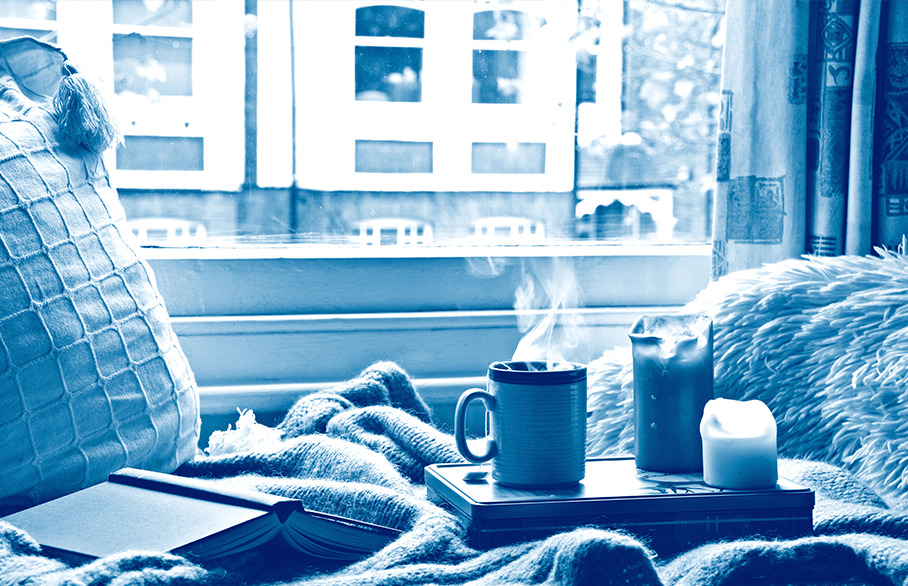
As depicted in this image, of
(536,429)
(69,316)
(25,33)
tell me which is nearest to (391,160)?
(25,33)

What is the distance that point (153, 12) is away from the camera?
1370mm

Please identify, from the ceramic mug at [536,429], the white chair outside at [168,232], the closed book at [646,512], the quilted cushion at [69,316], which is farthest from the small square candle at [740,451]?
the white chair outside at [168,232]

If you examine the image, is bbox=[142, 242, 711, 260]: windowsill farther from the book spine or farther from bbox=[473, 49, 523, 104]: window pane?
the book spine

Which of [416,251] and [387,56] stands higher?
[387,56]

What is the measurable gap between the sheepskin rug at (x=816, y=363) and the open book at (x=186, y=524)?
1.53ft

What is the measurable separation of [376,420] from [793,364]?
0.51 m

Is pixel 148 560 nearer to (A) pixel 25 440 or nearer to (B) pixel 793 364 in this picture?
(A) pixel 25 440

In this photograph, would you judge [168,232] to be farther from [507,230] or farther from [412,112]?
[507,230]

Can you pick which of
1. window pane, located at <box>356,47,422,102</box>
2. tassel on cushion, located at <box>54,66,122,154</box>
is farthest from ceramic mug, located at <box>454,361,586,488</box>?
window pane, located at <box>356,47,422,102</box>

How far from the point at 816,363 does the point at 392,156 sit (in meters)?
0.74

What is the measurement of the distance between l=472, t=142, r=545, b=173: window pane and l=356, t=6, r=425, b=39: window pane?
213 mm

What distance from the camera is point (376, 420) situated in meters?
1.11

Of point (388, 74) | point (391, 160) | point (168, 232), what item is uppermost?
point (388, 74)

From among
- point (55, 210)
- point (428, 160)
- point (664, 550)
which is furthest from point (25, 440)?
point (428, 160)
